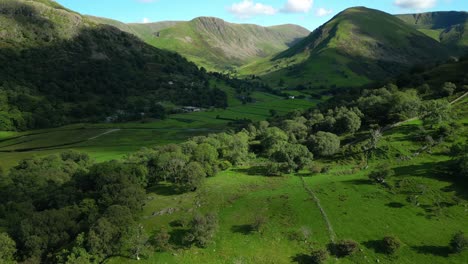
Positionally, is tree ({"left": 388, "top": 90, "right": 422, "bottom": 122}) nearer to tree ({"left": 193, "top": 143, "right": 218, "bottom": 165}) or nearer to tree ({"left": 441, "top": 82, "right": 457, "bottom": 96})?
tree ({"left": 441, "top": 82, "right": 457, "bottom": 96})

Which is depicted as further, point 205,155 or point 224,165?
point 224,165

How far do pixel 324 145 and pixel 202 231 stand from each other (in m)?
47.5

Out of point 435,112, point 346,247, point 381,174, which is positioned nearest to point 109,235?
point 346,247

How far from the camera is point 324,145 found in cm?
9050

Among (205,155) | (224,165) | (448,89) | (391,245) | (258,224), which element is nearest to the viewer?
(391,245)

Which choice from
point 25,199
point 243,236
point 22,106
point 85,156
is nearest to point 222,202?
point 243,236

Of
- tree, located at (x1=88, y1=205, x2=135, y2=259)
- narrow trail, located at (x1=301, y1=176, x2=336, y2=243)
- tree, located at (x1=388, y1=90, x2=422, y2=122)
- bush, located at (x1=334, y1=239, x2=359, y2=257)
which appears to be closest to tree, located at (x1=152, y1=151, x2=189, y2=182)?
tree, located at (x1=88, y1=205, x2=135, y2=259)

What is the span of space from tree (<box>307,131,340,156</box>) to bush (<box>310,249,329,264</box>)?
43.0 m

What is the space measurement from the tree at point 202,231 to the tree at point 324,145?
43973 millimetres

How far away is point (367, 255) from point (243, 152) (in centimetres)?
5451

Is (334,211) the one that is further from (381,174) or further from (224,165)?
(224,165)

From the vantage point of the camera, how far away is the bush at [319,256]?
49.6m

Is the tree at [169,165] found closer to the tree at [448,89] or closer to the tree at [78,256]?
the tree at [78,256]

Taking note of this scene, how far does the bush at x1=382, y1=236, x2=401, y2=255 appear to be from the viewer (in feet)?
165
